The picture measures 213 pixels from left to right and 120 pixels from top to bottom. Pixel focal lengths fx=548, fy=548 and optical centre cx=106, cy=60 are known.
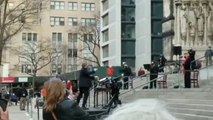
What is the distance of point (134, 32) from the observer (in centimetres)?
7731

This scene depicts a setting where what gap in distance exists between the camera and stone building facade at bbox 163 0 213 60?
3901cm

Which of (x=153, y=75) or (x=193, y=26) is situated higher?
(x=193, y=26)

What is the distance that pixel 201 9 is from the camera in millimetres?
39156

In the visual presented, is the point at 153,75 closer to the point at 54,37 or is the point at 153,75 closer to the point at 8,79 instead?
the point at 8,79

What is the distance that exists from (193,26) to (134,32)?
126 feet

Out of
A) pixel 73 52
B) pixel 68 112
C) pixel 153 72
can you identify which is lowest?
pixel 68 112

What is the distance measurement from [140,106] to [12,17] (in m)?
34.9

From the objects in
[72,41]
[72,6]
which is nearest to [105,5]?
[72,41]

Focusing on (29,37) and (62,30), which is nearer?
(29,37)

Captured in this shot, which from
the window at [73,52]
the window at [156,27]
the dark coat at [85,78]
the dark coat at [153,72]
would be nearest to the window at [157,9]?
the window at [156,27]

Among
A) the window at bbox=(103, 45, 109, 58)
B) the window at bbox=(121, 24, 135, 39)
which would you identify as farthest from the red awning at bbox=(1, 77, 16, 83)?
the window at bbox=(121, 24, 135, 39)

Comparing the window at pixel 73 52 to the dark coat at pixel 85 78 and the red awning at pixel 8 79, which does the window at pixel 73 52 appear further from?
the dark coat at pixel 85 78

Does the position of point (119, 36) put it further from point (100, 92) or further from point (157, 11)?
point (100, 92)

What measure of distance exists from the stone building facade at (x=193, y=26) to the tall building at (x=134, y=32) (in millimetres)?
32297
